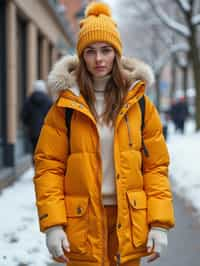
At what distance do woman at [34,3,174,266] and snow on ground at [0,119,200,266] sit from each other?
8.46 feet

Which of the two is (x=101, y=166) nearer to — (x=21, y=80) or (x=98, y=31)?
(x=98, y=31)

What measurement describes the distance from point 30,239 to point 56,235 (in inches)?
138

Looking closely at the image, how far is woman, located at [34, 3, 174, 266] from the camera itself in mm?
2641

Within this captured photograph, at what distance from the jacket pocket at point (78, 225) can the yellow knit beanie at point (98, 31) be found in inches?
32.6

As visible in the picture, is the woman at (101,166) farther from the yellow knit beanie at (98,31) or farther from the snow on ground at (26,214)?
the snow on ground at (26,214)

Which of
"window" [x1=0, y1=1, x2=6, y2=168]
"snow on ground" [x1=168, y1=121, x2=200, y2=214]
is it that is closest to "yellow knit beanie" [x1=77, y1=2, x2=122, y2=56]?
"snow on ground" [x1=168, y1=121, x2=200, y2=214]

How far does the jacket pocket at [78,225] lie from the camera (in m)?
2.63

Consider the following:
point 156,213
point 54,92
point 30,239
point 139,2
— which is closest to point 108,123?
point 54,92

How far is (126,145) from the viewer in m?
2.70

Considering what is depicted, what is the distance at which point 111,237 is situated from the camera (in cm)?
276

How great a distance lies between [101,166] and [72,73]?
22.5 inches

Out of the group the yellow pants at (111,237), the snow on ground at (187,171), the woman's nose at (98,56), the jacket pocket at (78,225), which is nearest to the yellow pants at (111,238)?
the yellow pants at (111,237)

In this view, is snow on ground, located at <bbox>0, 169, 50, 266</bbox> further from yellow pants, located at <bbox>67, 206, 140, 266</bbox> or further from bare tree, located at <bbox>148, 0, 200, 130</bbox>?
bare tree, located at <bbox>148, 0, 200, 130</bbox>

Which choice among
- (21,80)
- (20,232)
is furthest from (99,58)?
(21,80)
